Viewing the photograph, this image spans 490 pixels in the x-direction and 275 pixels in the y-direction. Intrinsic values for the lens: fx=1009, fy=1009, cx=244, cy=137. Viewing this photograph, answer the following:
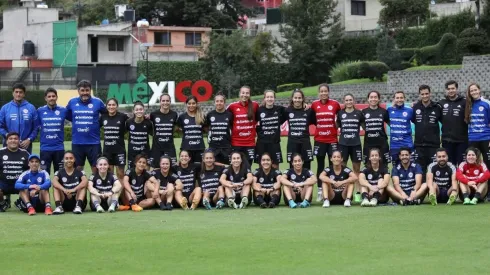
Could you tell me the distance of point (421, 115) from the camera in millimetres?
18594

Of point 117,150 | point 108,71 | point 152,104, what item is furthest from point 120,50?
point 117,150

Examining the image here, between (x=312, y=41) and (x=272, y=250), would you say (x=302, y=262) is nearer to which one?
(x=272, y=250)

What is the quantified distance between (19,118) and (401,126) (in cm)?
707

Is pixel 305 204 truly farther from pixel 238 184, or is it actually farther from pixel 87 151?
pixel 87 151

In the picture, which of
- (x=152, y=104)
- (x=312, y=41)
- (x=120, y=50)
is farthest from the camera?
(x=120, y=50)

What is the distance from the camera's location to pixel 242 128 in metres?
18.8

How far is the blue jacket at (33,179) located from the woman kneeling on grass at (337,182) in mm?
4786

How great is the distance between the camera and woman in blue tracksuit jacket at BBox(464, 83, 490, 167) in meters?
18.1

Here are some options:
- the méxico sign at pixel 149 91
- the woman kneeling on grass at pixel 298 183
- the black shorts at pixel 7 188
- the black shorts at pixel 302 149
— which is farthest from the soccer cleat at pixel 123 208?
the méxico sign at pixel 149 91

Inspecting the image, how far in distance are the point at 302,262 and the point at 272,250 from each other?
3.00ft

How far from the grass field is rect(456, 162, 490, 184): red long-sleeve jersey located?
55 centimetres

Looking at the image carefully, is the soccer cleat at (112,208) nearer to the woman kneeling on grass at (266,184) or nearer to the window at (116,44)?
the woman kneeling on grass at (266,184)

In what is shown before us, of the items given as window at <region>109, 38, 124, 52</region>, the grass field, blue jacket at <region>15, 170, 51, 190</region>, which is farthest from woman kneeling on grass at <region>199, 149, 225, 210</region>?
window at <region>109, 38, 124, 52</region>

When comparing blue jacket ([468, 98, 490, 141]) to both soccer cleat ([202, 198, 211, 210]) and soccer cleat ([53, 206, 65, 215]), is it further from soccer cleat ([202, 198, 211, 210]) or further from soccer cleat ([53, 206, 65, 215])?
soccer cleat ([53, 206, 65, 215])
